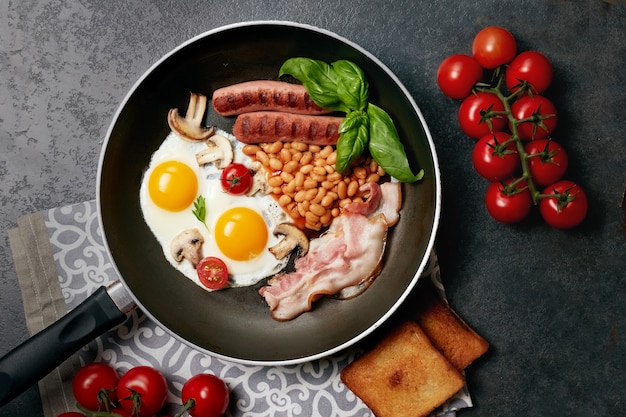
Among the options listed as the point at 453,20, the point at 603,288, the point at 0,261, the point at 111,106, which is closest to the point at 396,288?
the point at 603,288

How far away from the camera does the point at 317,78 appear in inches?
99.8

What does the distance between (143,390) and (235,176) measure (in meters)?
0.94

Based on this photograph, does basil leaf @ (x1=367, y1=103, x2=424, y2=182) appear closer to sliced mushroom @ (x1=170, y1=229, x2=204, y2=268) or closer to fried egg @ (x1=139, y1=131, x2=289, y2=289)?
fried egg @ (x1=139, y1=131, x2=289, y2=289)

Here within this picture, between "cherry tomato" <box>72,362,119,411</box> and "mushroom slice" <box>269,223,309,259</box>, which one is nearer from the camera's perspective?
"cherry tomato" <box>72,362,119,411</box>

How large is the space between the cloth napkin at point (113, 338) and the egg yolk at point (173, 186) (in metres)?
0.30

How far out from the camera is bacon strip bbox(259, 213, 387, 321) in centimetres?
261

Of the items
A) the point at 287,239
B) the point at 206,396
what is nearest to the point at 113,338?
the point at 206,396

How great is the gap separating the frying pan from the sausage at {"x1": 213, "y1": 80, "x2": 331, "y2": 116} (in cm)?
12

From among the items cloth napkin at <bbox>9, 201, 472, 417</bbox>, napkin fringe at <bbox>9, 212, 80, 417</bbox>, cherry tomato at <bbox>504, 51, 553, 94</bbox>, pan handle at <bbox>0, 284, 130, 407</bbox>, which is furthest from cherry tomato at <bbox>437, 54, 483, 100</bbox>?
napkin fringe at <bbox>9, 212, 80, 417</bbox>

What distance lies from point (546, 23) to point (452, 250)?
110 centimetres

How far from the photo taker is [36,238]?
267 centimetres

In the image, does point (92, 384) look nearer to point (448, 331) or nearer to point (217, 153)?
point (217, 153)

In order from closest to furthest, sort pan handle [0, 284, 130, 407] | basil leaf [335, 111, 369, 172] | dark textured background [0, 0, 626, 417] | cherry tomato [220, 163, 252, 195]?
pan handle [0, 284, 130, 407]
basil leaf [335, 111, 369, 172]
cherry tomato [220, 163, 252, 195]
dark textured background [0, 0, 626, 417]

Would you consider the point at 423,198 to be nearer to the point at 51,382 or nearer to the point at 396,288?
the point at 396,288
